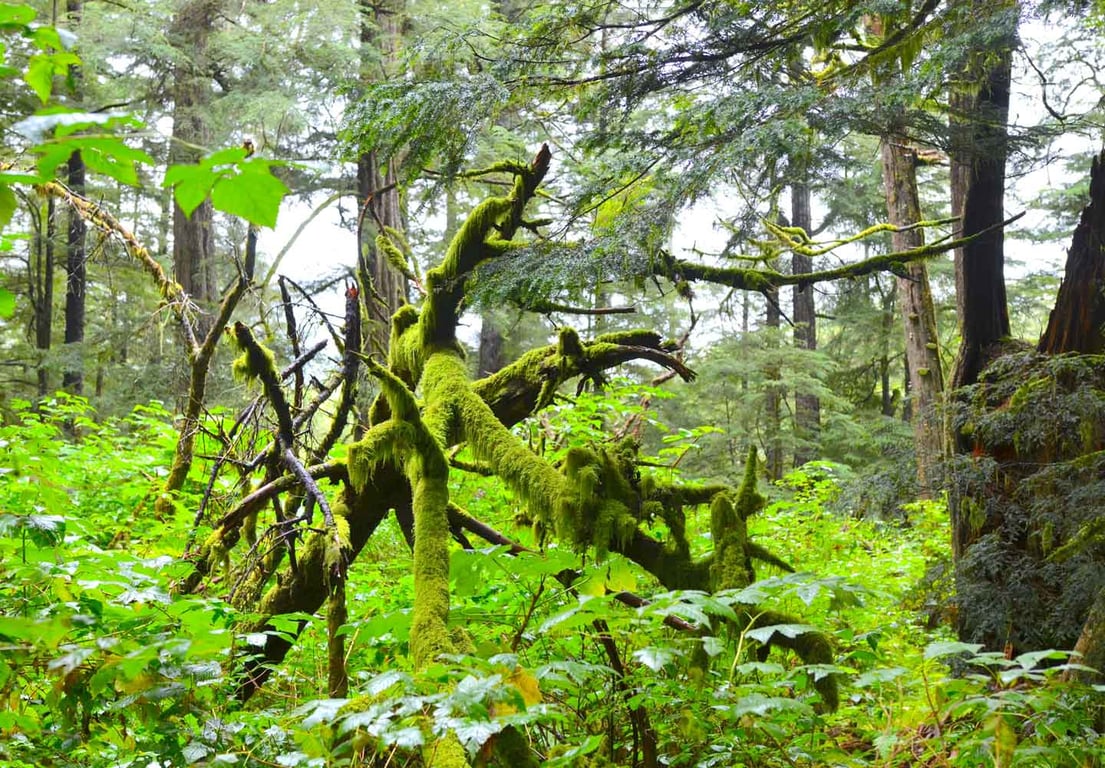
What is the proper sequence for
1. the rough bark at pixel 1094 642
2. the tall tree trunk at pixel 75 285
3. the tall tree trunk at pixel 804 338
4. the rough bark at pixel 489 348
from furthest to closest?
the rough bark at pixel 489 348
the tall tree trunk at pixel 804 338
the tall tree trunk at pixel 75 285
the rough bark at pixel 1094 642

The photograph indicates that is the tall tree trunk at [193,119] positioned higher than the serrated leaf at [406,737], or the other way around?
the tall tree trunk at [193,119]

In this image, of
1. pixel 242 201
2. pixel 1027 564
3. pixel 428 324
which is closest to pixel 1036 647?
pixel 1027 564

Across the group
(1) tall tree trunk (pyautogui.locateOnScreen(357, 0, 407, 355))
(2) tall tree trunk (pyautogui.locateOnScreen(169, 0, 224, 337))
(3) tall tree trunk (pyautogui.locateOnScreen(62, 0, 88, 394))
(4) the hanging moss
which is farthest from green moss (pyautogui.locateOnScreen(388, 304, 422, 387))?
(3) tall tree trunk (pyautogui.locateOnScreen(62, 0, 88, 394))

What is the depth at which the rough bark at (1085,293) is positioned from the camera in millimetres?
4906

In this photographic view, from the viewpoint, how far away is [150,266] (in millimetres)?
6684

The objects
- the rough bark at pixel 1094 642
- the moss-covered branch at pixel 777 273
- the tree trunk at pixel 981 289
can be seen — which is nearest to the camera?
the rough bark at pixel 1094 642

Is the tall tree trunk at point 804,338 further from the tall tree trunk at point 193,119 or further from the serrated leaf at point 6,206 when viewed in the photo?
the serrated leaf at point 6,206

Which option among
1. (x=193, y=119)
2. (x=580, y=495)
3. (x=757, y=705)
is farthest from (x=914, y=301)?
(x=193, y=119)

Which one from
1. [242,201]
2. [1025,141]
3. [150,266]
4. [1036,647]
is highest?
[1025,141]

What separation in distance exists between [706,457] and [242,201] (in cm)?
1420

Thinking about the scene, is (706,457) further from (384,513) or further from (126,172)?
(126,172)

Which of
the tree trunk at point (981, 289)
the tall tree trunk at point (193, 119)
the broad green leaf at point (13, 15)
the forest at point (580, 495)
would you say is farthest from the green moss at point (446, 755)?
the tall tree trunk at point (193, 119)

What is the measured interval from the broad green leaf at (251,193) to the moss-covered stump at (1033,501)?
13.5 ft

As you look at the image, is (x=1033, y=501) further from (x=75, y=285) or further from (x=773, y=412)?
(x=75, y=285)
